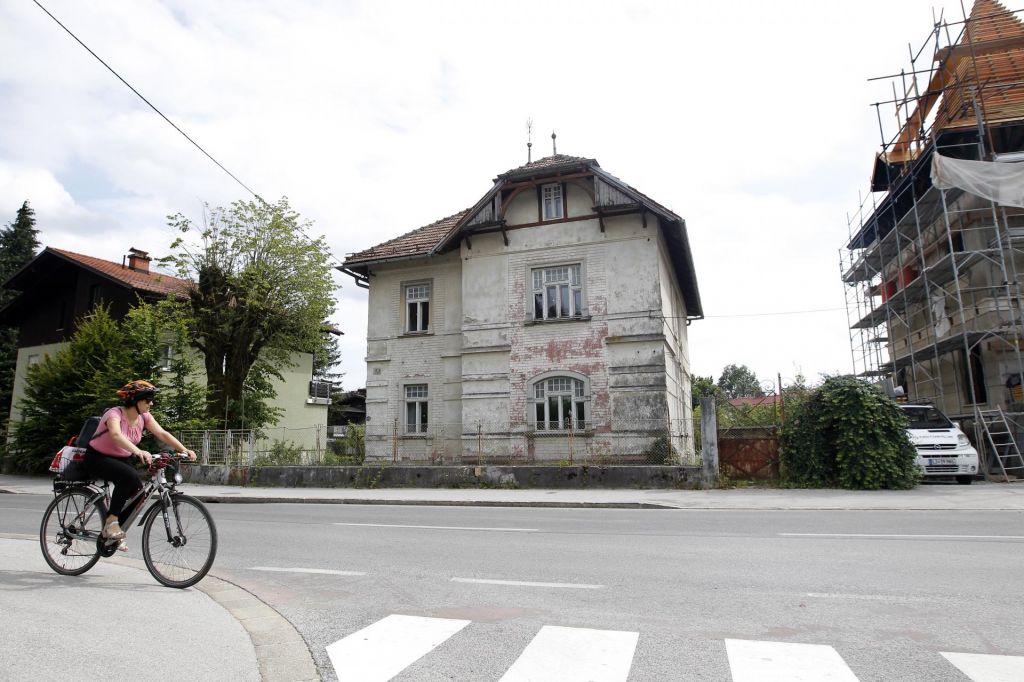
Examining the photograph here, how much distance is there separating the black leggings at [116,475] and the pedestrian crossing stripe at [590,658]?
2733 mm

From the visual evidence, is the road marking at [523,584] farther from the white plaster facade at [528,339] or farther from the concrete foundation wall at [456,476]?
the white plaster facade at [528,339]

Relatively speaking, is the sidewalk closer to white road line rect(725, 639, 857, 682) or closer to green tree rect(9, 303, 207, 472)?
green tree rect(9, 303, 207, 472)

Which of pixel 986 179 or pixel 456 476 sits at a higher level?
pixel 986 179

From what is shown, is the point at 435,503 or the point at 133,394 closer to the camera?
the point at 133,394

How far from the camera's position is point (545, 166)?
2092 cm

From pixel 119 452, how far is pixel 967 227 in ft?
81.0

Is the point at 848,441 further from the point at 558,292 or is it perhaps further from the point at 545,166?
the point at 545,166

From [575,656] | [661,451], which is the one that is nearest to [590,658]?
[575,656]

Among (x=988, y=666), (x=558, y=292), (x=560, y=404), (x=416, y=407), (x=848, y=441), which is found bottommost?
(x=988, y=666)

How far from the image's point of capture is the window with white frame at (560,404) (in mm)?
20156

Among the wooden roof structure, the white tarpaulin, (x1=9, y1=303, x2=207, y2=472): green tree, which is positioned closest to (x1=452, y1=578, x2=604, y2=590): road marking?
the wooden roof structure

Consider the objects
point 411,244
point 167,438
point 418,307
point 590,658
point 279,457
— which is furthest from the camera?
point 411,244

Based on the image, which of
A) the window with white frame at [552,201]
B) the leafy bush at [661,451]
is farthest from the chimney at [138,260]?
the leafy bush at [661,451]

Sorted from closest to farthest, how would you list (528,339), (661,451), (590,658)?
(590,658)
(661,451)
(528,339)
